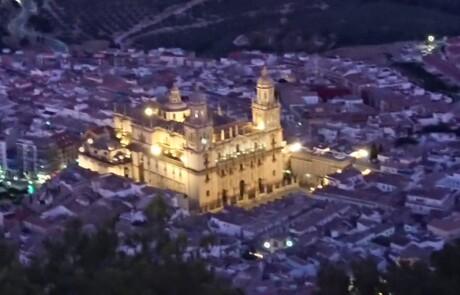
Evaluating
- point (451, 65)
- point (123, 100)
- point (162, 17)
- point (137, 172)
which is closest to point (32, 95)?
point (123, 100)

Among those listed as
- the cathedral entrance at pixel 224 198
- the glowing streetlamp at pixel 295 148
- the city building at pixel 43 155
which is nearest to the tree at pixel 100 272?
the cathedral entrance at pixel 224 198

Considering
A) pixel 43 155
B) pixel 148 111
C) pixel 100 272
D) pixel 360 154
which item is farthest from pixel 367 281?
pixel 43 155

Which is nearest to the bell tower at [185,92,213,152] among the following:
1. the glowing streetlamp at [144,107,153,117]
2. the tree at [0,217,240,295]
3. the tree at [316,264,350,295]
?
the glowing streetlamp at [144,107,153,117]

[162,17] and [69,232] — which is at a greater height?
[69,232]

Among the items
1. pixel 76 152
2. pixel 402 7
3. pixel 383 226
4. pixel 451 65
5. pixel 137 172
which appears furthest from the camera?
pixel 402 7

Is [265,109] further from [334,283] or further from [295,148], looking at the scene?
[334,283]

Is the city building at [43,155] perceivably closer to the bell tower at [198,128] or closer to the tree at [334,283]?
the bell tower at [198,128]

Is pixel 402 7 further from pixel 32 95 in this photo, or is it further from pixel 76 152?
pixel 76 152

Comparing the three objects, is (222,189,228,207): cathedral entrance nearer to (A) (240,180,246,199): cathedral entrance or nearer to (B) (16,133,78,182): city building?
(A) (240,180,246,199): cathedral entrance
